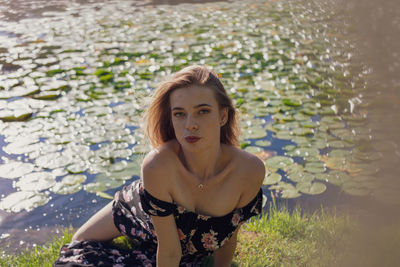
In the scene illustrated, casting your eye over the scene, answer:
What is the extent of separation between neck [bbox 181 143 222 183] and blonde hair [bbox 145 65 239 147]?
0.12 m

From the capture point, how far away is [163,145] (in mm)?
1685

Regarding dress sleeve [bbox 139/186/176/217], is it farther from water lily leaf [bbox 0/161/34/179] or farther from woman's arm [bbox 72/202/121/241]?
water lily leaf [bbox 0/161/34/179]

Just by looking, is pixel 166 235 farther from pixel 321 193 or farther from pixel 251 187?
pixel 321 193

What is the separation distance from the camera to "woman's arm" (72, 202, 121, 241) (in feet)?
6.61

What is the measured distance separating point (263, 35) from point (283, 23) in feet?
2.57

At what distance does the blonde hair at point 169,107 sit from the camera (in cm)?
157

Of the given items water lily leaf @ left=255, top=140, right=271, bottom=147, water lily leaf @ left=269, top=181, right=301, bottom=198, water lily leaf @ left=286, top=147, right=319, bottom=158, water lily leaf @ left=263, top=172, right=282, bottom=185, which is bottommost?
water lily leaf @ left=269, top=181, right=301, bottom=198

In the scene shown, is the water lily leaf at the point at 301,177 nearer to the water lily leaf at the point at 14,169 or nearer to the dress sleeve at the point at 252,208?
the dress sleeve at the point at 252,208

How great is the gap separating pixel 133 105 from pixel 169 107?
2.29 m

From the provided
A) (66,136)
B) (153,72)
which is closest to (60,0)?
(153,72)

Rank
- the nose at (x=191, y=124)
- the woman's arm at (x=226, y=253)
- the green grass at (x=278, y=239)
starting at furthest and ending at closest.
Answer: the green grass at (x=278, y=239) → the woman's arm at (x=226, y=253) → the nose at (x=191, y=124)

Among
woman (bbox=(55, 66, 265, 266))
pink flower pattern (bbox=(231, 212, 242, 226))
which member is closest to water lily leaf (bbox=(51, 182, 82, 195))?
woman (bbox=(55, 66, 265, 266))

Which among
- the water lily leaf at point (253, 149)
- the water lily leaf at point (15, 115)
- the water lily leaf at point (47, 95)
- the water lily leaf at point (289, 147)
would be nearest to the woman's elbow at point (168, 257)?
the water lily leaf at point (253, 149)

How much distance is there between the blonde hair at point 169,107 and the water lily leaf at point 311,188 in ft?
3.23
